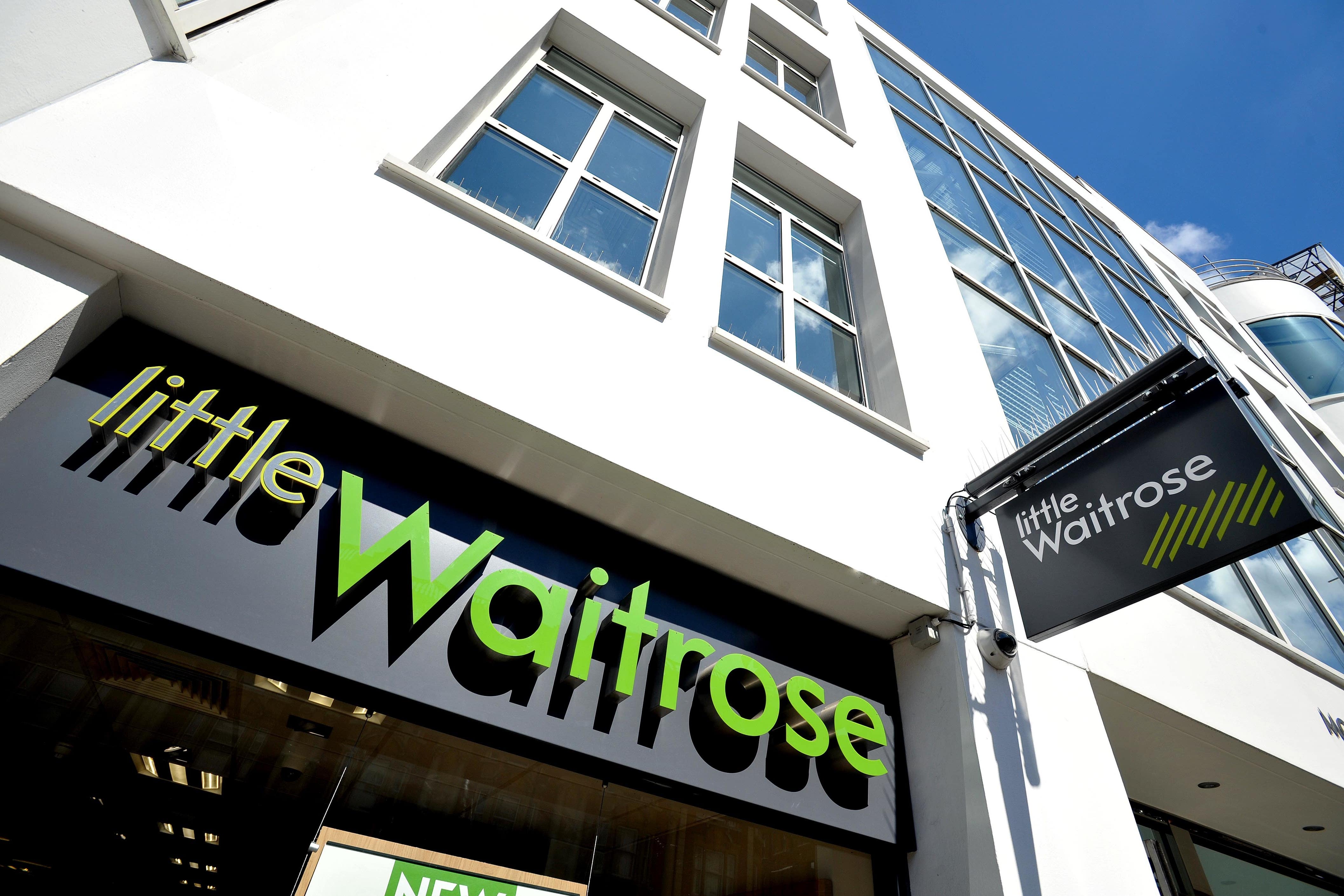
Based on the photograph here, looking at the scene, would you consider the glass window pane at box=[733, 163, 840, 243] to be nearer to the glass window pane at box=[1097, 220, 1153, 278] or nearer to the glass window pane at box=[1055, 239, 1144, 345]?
the glass window pane at box=[1055, 239, 1144, 345]

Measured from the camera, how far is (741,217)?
21.9 ft

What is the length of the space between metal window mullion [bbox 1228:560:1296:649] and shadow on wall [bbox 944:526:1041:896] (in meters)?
4.26

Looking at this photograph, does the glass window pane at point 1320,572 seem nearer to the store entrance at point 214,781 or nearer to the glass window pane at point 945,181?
the glass window pane at point 945,181

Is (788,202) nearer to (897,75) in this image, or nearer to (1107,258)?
(897,75)

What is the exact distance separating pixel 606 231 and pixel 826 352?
7.22 feet

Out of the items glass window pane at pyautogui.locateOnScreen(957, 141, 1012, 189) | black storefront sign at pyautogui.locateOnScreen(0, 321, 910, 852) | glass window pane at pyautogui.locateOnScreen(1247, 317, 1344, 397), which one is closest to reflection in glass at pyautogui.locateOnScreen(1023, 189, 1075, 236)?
glass window pane at pyautogui.locateOnScreen(957, 141, 1012, 189)

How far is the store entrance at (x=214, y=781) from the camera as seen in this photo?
2.65 m

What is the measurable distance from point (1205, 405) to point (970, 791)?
260 cm

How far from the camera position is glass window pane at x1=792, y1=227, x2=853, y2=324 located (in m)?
6.58

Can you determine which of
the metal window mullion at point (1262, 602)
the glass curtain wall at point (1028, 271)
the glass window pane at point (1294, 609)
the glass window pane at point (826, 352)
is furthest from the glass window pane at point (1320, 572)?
the glass window pane at point (826, 352)

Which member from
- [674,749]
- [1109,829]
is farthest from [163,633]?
[1109,829]

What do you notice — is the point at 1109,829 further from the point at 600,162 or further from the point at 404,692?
the point at 600,162

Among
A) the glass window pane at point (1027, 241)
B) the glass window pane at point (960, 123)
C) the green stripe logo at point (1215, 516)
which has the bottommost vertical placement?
the green stripe logo at point (1215, 516)

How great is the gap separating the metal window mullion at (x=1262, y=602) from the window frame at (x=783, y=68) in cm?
769
